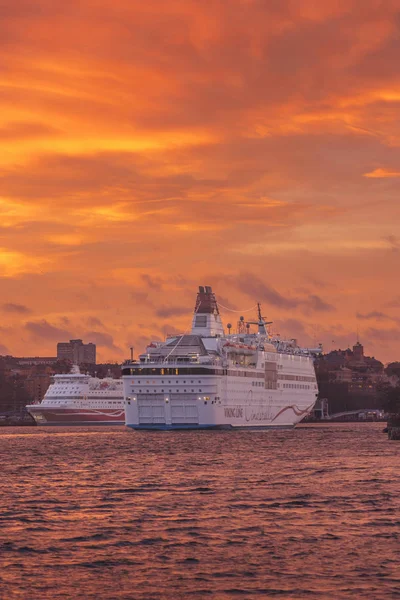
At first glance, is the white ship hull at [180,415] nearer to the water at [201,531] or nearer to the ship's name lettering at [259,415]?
the ship's name lettering at [259,415]

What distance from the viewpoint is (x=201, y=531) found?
144ft

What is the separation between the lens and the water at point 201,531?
32969 mm

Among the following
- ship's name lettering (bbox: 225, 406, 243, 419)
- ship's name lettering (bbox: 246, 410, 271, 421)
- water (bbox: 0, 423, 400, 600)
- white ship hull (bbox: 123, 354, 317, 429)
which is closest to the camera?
water (bbox: 0, 423, 400, 600)

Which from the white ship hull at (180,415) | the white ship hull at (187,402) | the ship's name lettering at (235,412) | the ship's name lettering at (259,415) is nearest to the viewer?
the white ship hull at (180,415)

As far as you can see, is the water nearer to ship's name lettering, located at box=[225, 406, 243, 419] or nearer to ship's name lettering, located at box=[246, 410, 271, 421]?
ship's name lettering, located at box=[225, 406, 243, 419]

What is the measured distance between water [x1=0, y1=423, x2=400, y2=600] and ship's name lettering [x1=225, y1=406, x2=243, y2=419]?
246 ft

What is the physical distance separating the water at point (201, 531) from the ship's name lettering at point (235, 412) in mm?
74953

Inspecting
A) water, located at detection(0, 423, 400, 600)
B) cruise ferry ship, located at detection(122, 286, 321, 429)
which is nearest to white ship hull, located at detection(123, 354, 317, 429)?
cruise ferry ship, located at detection(122, 286, 321, 429)

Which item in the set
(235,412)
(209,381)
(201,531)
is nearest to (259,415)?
(235,412)

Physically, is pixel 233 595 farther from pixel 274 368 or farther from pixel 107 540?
pixel 274 368

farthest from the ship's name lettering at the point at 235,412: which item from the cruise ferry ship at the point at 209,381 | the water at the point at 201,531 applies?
the water at the point at 201,531

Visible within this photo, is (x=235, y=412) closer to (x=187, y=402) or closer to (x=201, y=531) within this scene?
(x=187, y=402)

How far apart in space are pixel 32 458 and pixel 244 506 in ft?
156

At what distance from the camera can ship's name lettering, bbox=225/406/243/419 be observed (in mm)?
157962
